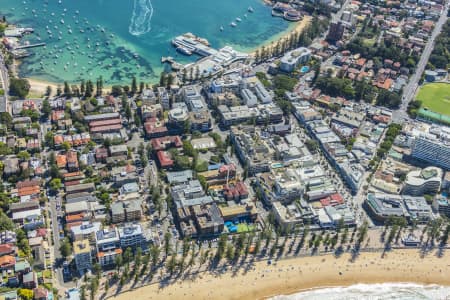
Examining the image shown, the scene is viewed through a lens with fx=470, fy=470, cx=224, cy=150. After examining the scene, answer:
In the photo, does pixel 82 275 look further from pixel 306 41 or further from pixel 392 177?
pixel 306 41

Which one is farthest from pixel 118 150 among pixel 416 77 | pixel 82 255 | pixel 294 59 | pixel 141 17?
pixel 416 77

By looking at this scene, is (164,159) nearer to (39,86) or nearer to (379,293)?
(39,86)

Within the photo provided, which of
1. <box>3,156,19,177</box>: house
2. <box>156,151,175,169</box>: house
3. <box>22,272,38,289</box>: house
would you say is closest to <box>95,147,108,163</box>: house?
<box>156,151,175,169</box>: house

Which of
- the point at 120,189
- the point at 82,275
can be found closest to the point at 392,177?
the point at 120,189

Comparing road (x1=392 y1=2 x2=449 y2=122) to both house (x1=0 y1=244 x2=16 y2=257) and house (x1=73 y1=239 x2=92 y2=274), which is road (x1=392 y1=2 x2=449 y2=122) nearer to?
house (x1=73 y1=239 x2=92 y2=274)

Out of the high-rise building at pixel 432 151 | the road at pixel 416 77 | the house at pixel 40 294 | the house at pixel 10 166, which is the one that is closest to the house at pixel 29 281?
the house at pixel 40 294

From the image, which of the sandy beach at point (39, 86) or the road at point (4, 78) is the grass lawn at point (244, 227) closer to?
the sandy beach at point (39, 86)

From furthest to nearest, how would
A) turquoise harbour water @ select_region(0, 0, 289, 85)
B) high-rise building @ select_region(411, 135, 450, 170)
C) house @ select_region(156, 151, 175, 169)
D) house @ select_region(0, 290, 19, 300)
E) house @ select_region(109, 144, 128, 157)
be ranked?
turquoise harbour water @ select_region(0, 0, 289, 85) < high-rise building @ select_region(411, 135, 450, 170) < house @ select_region(109, 144, 128, 157) < house @ select_region(156, 151, 175, 169) < house @ select_region(0, 290, 19, 300)
